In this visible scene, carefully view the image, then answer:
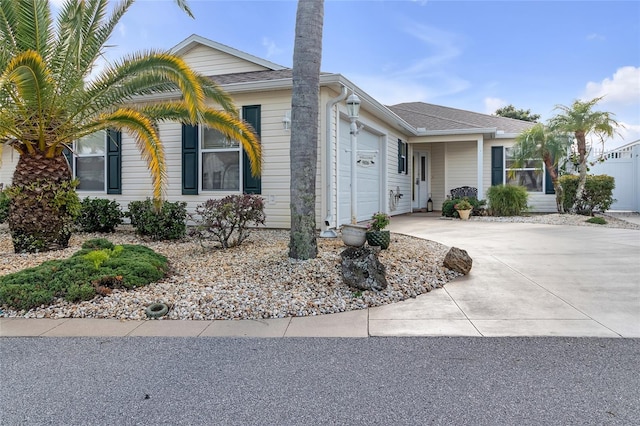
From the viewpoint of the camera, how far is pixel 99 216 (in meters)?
8.77

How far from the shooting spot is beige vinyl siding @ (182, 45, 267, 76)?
10453 mm

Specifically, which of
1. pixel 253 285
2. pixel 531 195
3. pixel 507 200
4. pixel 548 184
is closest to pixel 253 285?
pixel 253 285

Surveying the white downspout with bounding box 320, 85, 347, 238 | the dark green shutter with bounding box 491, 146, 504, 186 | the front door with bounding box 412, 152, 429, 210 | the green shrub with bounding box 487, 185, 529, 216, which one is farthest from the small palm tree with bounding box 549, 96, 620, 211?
the white downspout with bounding box 320, 85, 347, 238

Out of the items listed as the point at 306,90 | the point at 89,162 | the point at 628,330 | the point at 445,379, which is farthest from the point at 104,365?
the point at 89,162

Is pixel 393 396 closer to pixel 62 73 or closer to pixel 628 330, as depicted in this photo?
pixel 628 330

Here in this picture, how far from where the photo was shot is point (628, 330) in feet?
11.3

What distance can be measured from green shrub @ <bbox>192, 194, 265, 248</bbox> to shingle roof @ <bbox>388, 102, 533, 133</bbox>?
9456 mm

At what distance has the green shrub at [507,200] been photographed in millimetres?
12586

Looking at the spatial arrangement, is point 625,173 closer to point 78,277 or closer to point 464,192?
point 464,192

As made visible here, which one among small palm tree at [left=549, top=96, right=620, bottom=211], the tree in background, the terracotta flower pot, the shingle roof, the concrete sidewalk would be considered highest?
the tree in background

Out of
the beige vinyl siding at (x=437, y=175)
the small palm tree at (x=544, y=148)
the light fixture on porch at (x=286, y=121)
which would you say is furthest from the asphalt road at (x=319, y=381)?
the beige vinyl siding at (x=437, y=175)

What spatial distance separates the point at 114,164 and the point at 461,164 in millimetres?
11718

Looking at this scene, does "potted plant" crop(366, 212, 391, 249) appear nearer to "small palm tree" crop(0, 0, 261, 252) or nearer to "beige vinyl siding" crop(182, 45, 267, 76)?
"small palm tree" crop(0, 0, 261, 252)

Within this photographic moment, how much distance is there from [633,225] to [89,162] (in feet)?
44.8
